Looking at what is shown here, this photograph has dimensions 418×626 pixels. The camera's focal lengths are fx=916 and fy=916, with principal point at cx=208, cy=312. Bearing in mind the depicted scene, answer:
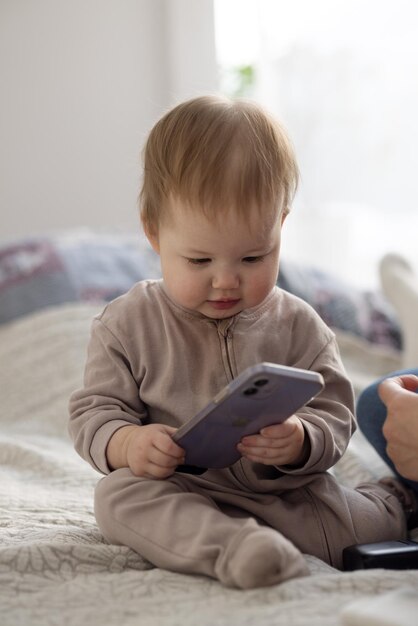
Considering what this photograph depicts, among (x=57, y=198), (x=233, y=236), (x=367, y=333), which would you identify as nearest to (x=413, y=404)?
(x=233, y=236)

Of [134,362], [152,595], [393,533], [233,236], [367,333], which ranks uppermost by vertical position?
[233,236]

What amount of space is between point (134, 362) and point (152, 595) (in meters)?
0.30

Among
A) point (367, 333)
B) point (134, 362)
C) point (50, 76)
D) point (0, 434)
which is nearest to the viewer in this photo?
point (134, 362)

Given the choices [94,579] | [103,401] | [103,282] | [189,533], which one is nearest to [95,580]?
[94,579]

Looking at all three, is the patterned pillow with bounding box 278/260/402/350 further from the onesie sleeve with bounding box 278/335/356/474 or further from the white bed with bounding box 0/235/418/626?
the onesie sleeve with bounding box 278/335/356/474

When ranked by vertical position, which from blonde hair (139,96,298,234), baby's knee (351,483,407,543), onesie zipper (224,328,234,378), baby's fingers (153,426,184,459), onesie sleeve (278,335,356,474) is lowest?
baby's knee (351,483,407,543)

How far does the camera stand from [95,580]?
93 centimetres

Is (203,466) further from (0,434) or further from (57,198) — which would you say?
(57,198)

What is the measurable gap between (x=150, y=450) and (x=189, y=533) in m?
0.10

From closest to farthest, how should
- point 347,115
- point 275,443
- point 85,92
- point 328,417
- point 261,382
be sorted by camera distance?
point 261,382 < point 275,443 < point 328,417 < point 347,115 < point 85,92

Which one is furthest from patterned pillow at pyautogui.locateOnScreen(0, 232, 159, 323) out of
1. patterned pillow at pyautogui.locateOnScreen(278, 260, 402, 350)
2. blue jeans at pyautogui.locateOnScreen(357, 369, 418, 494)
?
blue jeans at pyautogui.locateOnScreen(357, 369, 418, 494)

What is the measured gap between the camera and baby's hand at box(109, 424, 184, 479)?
3.16 ft

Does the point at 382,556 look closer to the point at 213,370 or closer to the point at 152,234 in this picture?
the point at 213,370

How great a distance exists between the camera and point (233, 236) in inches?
38.9
